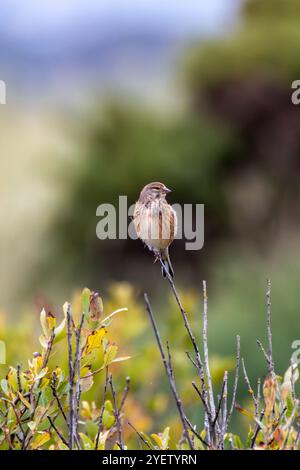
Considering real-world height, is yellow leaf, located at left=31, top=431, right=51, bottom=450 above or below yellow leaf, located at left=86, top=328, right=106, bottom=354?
below

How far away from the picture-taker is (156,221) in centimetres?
311

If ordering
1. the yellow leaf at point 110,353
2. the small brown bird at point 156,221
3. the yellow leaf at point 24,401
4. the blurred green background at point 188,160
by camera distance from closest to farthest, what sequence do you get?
1. the yellow leaf at point 24,401
2. the yellow leaf at point 110,353
3. the small brown bird at point 156,221
4. the blurred green background at point 188,160

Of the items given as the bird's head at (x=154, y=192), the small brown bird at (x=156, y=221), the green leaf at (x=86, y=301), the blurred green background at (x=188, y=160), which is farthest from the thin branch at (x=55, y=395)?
the blurred green background at (x=188, y=160)

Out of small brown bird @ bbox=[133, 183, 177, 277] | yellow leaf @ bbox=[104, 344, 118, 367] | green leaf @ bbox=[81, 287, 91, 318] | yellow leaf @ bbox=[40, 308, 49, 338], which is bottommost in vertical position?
yellow leaf @ bbox=[104, 344, 118, 367]

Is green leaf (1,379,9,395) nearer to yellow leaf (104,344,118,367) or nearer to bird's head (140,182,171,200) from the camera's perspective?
yellow leaf (104,344,118,367)

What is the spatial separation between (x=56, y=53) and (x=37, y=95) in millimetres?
38590

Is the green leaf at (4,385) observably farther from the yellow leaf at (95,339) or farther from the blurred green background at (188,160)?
the blurred green background at (188,160)

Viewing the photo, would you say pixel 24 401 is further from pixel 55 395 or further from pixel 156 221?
pixel 156 221

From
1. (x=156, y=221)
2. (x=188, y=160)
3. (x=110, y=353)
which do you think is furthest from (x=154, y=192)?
(x=188, y=160)

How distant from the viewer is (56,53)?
68062 mm

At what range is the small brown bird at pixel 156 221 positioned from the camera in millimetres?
3086

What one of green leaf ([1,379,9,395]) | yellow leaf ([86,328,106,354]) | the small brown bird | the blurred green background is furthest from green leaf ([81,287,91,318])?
the blurred green background

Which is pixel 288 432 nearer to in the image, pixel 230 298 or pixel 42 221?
pixel 230 298

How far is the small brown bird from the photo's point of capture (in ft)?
10.1
